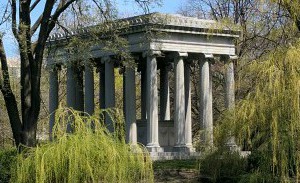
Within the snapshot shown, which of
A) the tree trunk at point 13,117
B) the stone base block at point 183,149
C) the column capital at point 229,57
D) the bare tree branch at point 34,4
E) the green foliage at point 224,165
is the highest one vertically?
the column capital at point 229,57

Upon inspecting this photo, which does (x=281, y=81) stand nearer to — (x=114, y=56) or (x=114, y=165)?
(x=114, y=165)

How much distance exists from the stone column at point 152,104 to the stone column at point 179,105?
5.53 feet

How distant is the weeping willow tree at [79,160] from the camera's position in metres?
14.2

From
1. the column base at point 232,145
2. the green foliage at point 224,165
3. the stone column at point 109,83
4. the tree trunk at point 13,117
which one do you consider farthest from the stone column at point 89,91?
the column base at point 232,145

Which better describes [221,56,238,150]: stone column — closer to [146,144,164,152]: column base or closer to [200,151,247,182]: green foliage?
[146,144,164,152]: column base

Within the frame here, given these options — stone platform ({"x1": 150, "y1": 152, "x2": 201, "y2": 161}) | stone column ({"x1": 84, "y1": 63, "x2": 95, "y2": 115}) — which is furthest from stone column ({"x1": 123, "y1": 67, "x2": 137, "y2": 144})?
stone column ({"x1": 84, "y1": 63, "x2": 95, "y2": 115})

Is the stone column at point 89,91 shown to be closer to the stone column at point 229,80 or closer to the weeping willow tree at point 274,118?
the stone column at point 229,80

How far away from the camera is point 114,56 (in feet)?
141

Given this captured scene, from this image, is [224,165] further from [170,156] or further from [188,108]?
[188,108]

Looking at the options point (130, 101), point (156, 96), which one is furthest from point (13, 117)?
point (130, 101)

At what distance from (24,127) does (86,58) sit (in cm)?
909

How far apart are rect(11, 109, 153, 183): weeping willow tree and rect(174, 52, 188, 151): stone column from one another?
86.6 feet

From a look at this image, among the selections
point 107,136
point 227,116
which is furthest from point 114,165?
point 227,116

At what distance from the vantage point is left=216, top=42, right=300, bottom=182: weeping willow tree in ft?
61.0
